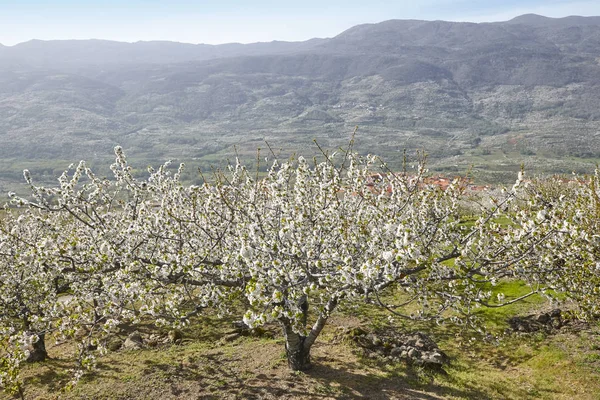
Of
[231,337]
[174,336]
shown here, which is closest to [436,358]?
[231,337]

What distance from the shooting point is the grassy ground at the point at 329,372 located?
14.7m

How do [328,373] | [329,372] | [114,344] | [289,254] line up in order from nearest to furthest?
[289,254]
[328,373]
[329,372]
[114,344]

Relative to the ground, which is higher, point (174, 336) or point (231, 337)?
point (231, 337)

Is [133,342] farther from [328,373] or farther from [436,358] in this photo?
[436,358]

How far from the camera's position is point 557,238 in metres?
12.4

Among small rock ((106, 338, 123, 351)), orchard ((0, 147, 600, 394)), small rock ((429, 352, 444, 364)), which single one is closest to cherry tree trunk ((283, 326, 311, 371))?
orchard ((0, 147, 600, 394))

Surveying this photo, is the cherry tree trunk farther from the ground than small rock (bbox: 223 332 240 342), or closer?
farther from the ground

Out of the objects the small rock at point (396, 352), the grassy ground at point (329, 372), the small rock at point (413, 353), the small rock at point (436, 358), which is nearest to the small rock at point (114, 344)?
the grassy ground at point (329, 372)

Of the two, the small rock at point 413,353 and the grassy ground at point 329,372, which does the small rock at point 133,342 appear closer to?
the grassy ground at point 329,372

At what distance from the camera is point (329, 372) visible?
1599 centimetres

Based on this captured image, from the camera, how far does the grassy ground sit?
14.7 m

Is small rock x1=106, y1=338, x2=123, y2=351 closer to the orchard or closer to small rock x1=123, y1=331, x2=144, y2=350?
small rock x1=123, y1=331, x2=144, y2=350

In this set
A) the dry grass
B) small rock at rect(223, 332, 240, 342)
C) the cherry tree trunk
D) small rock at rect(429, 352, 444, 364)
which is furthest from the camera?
small rock at rect(223, 332, 240, 342)

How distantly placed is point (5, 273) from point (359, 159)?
1665 centimetres
